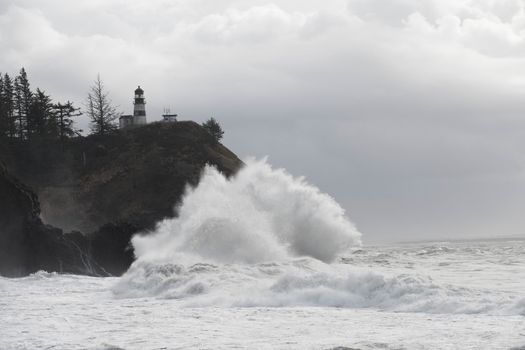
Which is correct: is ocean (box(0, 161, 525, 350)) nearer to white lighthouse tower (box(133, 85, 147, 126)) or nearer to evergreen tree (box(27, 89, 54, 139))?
evergreen tree (box(27, 89, 54, 139))

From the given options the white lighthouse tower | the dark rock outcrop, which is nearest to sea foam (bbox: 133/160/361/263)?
the dark rock outcrop

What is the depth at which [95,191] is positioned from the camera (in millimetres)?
55469

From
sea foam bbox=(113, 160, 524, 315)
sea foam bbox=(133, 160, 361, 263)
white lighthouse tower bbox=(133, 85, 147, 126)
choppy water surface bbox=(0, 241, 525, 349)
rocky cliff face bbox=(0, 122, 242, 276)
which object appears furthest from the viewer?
white lighthouse tower bbox=(133, 85, 147, 126)

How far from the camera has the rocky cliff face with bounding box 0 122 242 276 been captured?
3600 centimetres

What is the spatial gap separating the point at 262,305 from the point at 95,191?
3979 centimetres

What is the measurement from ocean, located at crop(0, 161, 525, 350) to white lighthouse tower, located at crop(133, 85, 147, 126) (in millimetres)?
42118

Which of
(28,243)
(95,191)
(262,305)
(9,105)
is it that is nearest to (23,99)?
(9,105)

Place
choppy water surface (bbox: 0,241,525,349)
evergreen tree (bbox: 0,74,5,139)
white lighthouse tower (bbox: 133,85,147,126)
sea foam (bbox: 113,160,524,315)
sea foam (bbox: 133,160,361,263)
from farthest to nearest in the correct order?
white lighthouse tower (bbox: 133,85,147,126)
evergreen tree (bbox: 0,74,5,139)
sea foam (bbox: 133,160,361,263)
sea foam (bbox: 113,160,524,315)
choppy water surface (bbox: 0,241,525,349)

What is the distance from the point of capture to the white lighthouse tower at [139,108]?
7262cm

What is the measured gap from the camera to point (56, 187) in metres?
55.5

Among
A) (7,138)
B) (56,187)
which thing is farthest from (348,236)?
(7,138)

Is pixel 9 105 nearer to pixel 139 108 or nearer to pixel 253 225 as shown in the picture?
pixel 139 108

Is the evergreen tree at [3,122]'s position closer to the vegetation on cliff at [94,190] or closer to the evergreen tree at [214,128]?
the vegetation on cliff at [94,190]

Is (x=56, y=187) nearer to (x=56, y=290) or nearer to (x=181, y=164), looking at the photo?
(x=181, y=164)
